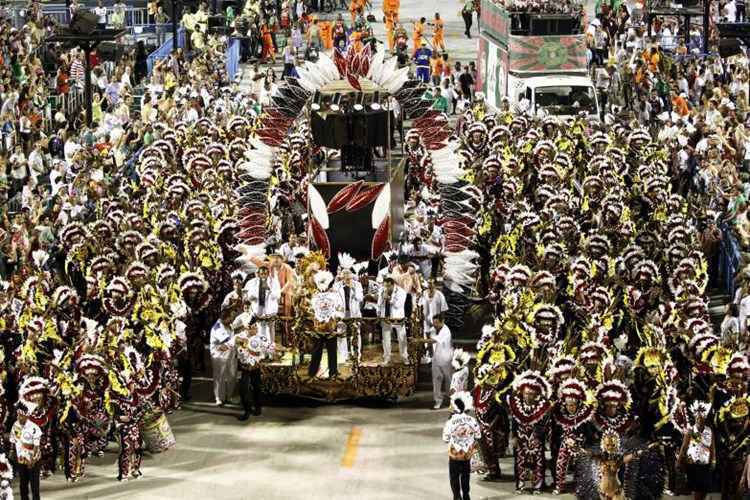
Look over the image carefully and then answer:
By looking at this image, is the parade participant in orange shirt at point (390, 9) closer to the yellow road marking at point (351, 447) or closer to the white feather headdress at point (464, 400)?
the yellow road marking at point (351, 447)

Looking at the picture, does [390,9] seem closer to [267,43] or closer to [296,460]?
[267,43]

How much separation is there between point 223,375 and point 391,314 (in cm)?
247

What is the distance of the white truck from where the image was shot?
39.2 metres

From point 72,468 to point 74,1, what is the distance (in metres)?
27.3

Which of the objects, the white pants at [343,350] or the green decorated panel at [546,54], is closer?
the white pants at [343,350]

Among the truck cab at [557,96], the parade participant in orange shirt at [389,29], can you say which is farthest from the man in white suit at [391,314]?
the parade participant in orange shirt at [389,29]

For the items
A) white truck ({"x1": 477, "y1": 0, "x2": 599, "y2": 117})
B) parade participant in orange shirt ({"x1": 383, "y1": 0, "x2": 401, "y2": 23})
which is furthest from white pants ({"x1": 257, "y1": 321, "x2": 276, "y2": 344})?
parade participant in orange shirt ({"x1": 383, "y1": 0, "x2": 401, "y2": 23})

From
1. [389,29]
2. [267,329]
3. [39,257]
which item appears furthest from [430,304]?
[389,29]

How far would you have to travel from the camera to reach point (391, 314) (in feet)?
82.7

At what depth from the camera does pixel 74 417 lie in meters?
21.8

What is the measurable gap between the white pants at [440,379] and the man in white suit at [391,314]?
0.44 metres

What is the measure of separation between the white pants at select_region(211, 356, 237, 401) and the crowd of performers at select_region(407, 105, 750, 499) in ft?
12.8

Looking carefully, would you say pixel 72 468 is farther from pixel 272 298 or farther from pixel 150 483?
pixel 272 298

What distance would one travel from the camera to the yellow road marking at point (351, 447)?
22969 millimetres
